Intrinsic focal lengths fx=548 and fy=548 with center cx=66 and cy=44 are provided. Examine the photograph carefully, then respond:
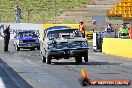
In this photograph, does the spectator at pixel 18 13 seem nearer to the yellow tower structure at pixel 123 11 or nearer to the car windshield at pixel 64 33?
the yellow tower structure at pixel 123 11

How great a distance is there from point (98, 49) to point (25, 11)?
73.5ft

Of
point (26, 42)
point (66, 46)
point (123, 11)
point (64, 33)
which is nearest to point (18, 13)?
point (123, 11)

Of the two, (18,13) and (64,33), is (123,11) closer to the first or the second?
(18,13)

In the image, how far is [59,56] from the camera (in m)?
24.7

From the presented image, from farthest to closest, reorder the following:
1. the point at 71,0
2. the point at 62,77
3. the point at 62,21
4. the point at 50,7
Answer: the point at 71,0 → the point at 50,7 → the point at 62,21 → the point at 62,77

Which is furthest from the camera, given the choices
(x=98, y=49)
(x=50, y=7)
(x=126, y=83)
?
(x=50, y=7)

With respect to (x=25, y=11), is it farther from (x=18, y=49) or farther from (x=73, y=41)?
(x=73, y=41)

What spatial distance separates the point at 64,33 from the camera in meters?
25.3

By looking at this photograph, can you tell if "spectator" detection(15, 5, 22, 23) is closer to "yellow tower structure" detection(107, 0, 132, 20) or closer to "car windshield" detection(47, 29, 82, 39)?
"yellow tower structure" detection(107, 0, 132, 20)

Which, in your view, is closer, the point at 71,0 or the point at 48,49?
the point at 48,49

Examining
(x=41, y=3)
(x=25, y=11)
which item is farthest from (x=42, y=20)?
(x=41, y=3)

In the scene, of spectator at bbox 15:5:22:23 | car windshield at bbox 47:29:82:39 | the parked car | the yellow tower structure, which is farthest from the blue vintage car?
spectator at bbox 15:5:22:23

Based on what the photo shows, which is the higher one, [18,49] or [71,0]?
[71,0]

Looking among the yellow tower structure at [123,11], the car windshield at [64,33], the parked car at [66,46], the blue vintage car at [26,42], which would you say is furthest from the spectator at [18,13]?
the parked car at [66,46]
